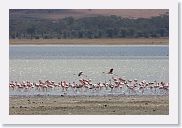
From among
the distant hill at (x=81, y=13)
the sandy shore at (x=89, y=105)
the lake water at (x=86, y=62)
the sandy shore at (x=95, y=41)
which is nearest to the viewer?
the distant hill at (x=81, y=13)

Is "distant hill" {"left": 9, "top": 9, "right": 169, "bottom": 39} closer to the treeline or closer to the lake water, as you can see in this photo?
the treeline

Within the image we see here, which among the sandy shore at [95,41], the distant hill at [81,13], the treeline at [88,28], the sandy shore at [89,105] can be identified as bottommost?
the sandy shore at [89,105]

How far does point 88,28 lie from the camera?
13.9 m

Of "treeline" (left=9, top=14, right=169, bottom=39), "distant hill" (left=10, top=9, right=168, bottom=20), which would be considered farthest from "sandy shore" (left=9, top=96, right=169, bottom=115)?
"distant hill" (left=10, top=9, right=168, bottom=20)

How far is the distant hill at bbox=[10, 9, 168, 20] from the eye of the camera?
44.0ft

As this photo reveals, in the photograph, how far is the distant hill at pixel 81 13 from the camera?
528 inches

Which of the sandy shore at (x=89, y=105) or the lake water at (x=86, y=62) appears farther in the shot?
the lake water at (x=86, y=62)

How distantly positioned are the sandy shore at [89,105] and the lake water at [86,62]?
0.32m

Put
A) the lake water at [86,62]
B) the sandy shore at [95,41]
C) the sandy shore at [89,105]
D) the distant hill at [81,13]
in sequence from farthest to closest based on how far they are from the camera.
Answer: the lake water at [86,62] → the sandy shore at [95,41] → the sandy shore at [89,105] → the distant hill at [81,13]

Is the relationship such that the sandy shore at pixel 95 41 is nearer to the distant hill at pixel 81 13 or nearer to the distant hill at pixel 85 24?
the distant hill at pixel 85 24

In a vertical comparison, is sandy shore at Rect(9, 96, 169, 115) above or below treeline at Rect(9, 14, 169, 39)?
below

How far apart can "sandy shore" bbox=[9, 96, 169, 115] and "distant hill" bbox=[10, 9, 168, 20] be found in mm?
1243

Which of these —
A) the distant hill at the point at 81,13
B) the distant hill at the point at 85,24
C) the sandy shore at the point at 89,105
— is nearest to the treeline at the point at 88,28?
the distant hill at the point at 85,24
